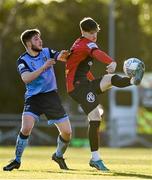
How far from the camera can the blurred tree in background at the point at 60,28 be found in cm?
4356

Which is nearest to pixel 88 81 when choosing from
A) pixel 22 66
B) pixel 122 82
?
pixel 122 82

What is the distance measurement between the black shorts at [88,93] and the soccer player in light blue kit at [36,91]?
1.09 feet

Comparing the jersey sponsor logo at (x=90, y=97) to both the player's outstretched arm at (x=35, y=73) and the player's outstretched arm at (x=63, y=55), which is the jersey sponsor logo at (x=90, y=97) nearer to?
the player's outstretched arm at (x=63, y=55)

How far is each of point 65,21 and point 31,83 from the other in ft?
122

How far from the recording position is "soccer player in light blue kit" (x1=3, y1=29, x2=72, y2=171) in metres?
11.9

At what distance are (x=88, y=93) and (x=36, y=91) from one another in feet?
2.44

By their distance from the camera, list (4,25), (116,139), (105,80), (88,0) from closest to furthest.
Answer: (105,80), (116,139), (4,25), (88,0)

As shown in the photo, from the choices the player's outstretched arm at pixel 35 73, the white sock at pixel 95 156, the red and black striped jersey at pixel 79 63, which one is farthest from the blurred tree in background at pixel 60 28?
the player's outstretched arm at pixel 35 73

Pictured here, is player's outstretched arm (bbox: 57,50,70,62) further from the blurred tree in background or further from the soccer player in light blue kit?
the blurred tree in background

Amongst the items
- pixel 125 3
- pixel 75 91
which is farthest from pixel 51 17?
pixel 75 91

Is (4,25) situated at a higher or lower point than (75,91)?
lower

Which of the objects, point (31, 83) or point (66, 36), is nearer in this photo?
point (31, 83)

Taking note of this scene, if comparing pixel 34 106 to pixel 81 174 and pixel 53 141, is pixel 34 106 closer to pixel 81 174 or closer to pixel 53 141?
pixel 81 174

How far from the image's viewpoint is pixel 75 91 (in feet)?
40.0
